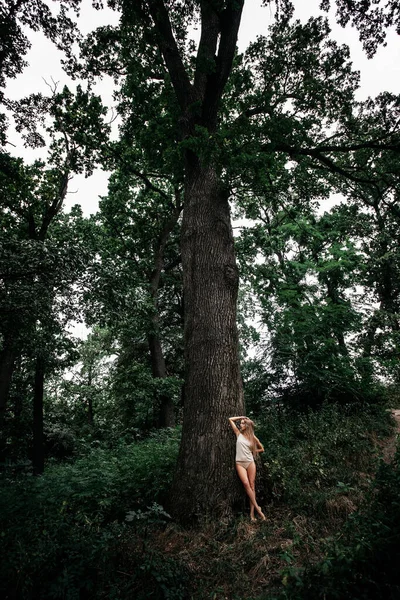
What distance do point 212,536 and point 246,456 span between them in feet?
3.45

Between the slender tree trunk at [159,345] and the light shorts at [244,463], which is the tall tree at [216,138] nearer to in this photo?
the light shorts at [244,463]

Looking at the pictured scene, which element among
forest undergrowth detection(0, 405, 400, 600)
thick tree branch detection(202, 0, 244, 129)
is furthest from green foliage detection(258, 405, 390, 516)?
thick tree branch detection(202, 0, 244, 129)

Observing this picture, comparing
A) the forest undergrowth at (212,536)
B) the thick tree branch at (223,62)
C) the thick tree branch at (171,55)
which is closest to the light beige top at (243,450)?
the forest undergrowth at (212,536)

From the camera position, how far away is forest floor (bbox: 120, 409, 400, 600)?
2.85 m

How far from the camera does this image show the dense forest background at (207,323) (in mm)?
2893

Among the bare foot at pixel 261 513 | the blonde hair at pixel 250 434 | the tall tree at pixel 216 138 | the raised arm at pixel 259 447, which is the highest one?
the tall tree at pixel 216 138

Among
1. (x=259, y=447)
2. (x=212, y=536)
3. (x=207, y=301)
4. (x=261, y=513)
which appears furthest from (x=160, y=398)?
(x=212, y=536)

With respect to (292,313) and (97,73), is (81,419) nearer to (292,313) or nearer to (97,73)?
(292,313)

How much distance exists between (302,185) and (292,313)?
3.62 m

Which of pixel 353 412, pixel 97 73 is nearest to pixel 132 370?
pixel 353 412

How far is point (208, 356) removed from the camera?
15.5ft

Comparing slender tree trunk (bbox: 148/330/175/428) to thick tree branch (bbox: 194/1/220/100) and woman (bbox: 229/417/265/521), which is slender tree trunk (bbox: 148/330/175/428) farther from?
thick tree branch (bbox: 194/1/220/100)

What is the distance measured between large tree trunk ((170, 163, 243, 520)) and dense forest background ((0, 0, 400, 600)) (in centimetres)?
3

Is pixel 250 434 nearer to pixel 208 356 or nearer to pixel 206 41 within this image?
pixel 208 356
